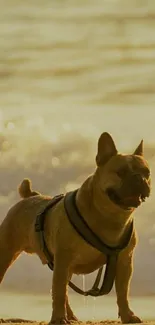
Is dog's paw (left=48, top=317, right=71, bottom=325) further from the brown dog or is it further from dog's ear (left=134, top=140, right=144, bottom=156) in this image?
dog's ear (left=134, top=140, right=144, bottom=156)

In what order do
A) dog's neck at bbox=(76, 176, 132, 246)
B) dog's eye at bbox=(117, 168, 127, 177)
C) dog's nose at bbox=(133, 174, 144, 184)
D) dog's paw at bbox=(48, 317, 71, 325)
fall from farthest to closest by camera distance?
dog's neck at bbox=(76, 176, 132, 246), dog's paw at bbox=(48, 317, 71, 325), dog's eye at bbox=(117, 168, 127, 177), dog's nose at bbox=(133, 174, 144, 184)

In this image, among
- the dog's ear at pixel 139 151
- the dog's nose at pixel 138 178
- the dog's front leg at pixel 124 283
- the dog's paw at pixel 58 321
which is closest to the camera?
the dog's nose at pixel 138 178

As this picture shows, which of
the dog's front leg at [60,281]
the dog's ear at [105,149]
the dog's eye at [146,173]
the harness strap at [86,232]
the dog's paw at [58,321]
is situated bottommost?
the dog's paw at [58,321]

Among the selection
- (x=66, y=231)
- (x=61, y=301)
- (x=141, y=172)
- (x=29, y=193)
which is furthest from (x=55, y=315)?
(x=29, y=193)

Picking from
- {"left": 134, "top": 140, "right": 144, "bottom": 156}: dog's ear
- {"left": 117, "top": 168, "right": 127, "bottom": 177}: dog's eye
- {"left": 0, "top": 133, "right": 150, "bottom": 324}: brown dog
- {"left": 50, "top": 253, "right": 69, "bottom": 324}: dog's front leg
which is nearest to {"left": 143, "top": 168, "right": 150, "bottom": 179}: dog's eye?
{"left": 0, "top": 133, "right": 150, "bottom": 324}: brown dog

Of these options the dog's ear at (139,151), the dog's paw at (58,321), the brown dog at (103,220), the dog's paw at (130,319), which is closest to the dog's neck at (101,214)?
the brown dog at (103,220)

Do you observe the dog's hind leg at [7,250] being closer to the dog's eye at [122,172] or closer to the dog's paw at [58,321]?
the dog's paw at [58,321]

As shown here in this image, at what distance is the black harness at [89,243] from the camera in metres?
14.9

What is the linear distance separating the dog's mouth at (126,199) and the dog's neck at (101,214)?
0.23m

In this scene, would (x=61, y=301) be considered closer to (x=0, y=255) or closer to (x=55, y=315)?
(x=55, y=315)

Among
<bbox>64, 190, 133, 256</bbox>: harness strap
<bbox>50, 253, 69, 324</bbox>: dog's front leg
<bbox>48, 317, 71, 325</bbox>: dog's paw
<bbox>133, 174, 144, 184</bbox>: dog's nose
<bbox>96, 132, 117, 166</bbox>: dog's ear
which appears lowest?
<bbox>48, 317, 71, 325</bbox>: dog's paw

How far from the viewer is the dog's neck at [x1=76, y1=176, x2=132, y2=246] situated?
48.6 feet

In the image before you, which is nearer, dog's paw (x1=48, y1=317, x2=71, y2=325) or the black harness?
dog's paw (x1=48, y1=317, x2=71, y2=325)

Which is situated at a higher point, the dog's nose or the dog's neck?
the dog's nose
